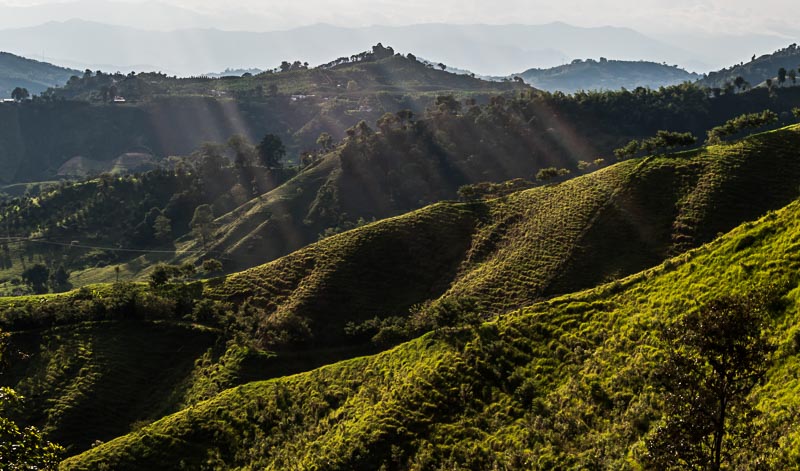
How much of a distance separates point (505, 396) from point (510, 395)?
0.47 m

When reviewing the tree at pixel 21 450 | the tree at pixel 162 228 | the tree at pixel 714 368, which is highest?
the tree at pixel 162 228

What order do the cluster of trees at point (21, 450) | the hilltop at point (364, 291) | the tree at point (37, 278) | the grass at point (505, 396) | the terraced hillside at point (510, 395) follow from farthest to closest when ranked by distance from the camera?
the tree at point (37, 278) < the hilltop at point (364, 291) < the grass at point (505, 396) < the terraced hillside at point (510, 395) < the cluster of trees at point (21, 450)

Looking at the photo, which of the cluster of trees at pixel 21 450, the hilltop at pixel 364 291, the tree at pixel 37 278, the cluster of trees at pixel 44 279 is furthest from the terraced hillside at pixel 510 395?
the tree at pixel 37 278

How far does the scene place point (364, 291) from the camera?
273 feet

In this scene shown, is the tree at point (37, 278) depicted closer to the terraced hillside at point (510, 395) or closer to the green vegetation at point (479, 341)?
the green vegetation at point (479, 341)

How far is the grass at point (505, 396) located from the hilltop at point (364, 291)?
264 inches

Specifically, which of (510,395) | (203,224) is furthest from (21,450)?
(203,224)

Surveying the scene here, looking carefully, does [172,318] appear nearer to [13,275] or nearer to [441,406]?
[441,406]

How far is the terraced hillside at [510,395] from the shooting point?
119 ft

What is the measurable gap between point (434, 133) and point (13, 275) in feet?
519

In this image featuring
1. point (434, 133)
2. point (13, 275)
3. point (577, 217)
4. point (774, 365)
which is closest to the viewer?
point (774, 365)

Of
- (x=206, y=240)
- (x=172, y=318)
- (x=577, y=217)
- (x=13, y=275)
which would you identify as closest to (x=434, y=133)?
(x=206, y=240)

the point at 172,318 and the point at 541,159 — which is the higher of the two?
the point at 541,159

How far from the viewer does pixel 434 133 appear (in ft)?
655
